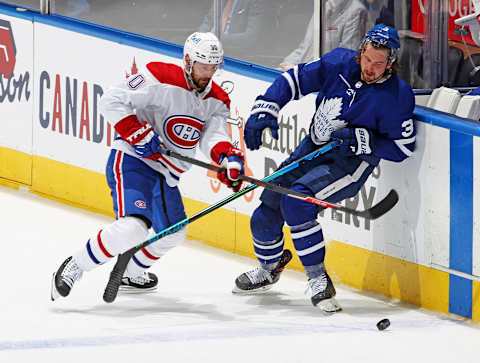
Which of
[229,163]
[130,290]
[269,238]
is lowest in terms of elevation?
[130,290]

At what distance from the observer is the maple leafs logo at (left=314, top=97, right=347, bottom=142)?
4336mm

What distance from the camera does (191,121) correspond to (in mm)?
4320

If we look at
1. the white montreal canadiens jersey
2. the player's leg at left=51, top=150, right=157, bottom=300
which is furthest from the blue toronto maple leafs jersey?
the player's leg at left=51, top=150, right=157, bottom=300

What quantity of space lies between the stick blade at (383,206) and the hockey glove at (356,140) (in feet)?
0.62

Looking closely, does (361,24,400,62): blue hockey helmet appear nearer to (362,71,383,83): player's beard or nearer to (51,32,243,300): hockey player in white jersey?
(362,71,383,83): player's beard

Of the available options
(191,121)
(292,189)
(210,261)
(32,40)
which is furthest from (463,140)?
(32,40)

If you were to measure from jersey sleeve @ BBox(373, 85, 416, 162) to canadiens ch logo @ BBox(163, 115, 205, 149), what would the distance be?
0.71 metres

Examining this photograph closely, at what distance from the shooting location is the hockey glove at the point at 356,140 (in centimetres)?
423

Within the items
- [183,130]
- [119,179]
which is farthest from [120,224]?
[183,130]

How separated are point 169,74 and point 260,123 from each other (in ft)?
1.35

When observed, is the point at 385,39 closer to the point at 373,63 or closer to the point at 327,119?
the point at 373,63

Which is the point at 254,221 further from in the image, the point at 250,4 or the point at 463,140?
the point at 250,4

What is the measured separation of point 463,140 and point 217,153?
3.12 feet

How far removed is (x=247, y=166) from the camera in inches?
204
